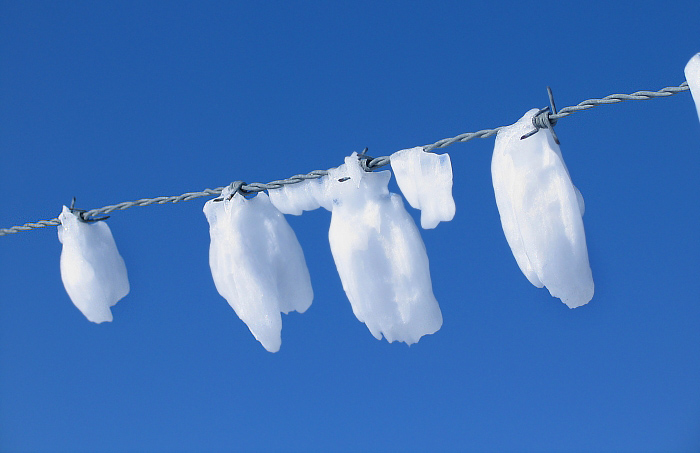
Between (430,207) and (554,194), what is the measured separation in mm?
212

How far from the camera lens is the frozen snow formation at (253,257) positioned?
1.22m

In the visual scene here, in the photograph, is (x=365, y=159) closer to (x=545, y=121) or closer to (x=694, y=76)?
(x=545, y=121)

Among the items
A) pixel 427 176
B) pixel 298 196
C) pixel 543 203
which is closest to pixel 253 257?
pixel 298 196

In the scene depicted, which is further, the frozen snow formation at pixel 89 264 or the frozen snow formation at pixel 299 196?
the frozen snow formation at pixel 89 264

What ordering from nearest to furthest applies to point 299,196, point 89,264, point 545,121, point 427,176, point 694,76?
point 694,76 → point 545,121 → point 427,176 → point 299,196 → point 89,264

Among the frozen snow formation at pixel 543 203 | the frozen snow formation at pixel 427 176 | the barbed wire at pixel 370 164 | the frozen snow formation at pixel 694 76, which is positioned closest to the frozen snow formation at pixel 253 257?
the barbed wire at pixel 370 164

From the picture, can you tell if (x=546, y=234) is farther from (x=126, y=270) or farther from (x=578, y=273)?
(x=126, y=270)

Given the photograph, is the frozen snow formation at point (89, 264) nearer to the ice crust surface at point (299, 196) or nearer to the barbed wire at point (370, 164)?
→ the barbed wire at point (370, 164)

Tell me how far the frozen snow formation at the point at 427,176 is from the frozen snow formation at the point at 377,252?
8 cm

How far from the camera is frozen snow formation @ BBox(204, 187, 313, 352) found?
1216 millimetres

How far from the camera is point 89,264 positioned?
57.6 inches

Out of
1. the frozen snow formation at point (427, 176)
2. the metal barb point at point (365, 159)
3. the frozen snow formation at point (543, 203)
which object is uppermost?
the metal barb point at point (365, 159)

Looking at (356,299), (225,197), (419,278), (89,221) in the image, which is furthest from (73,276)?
(419,278)

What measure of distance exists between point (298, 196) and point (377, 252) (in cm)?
19
